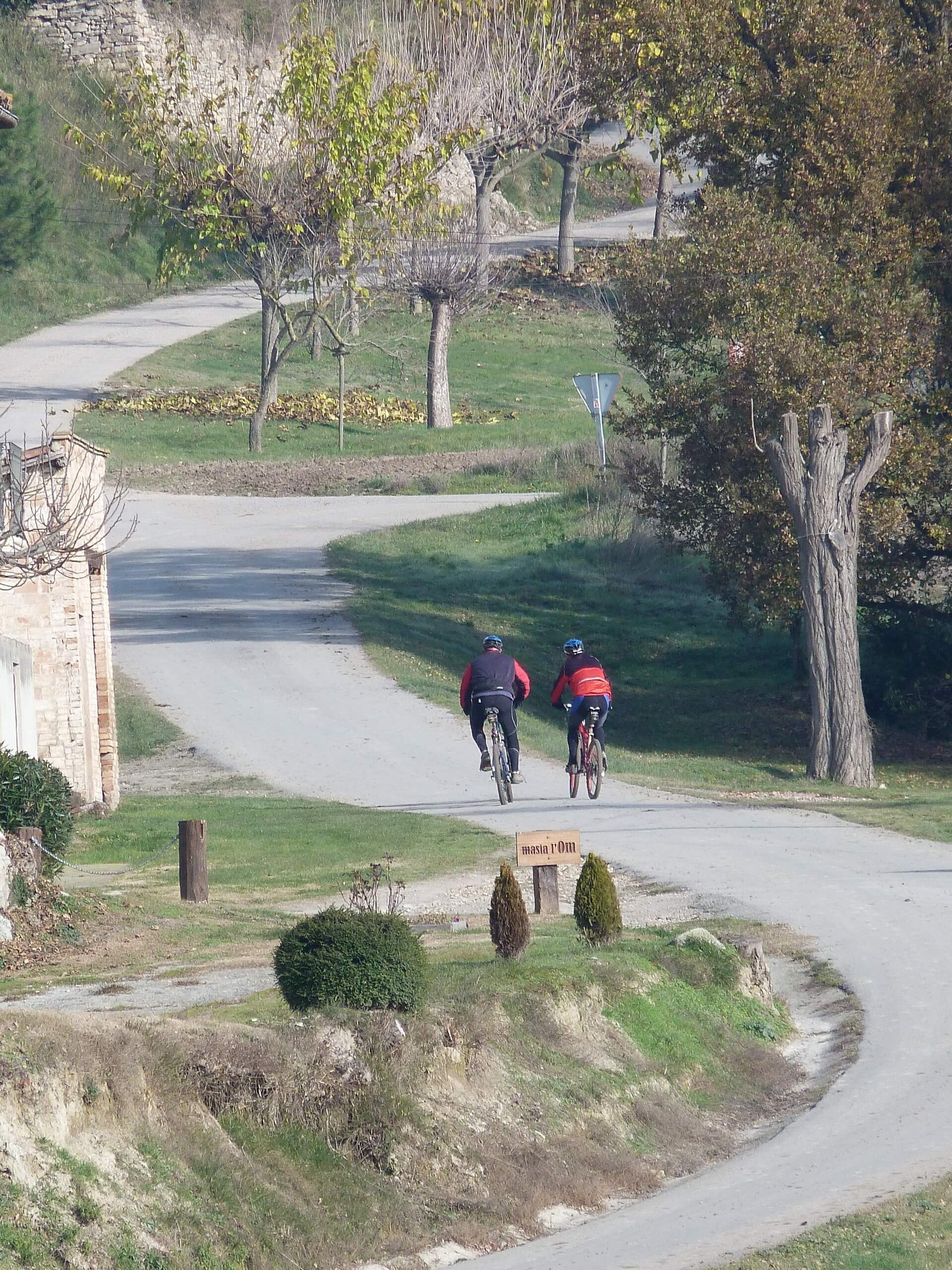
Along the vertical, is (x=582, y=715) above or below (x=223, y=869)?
above

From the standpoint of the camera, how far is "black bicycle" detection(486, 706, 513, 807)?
58.7ft

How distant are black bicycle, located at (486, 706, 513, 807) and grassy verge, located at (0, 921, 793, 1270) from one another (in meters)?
6.71

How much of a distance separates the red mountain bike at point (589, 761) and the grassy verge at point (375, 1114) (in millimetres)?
7183

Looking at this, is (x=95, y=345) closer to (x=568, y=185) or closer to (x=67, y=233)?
(x=67, y=233)

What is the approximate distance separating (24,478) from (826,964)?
30.9 ft

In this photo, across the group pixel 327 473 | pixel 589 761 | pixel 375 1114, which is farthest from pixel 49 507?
pixel 327 473

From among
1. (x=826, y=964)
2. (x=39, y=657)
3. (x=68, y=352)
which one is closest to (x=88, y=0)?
(x=68, y=352)

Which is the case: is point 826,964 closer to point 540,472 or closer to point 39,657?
point 39,657

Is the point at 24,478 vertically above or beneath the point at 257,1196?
above

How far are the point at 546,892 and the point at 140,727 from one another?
10760mm

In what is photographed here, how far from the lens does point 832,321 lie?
24594 mm

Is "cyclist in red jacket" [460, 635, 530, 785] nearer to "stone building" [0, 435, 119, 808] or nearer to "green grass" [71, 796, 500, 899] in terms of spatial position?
"green grass" [71, 796, 500, 899]

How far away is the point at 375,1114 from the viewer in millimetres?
8914

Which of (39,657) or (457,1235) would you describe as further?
(39,657)
